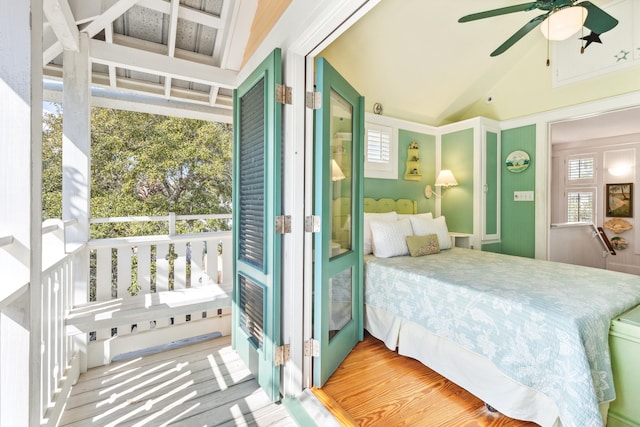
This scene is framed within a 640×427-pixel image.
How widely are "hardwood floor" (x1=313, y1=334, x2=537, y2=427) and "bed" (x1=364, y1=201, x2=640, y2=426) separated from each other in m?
0.09

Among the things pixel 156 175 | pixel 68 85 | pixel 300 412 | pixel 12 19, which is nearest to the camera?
pixel 12 19

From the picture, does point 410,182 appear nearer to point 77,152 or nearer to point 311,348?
point 311,348

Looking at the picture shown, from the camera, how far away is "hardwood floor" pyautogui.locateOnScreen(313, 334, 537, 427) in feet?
5.67

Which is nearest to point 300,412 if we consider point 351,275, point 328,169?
point 351,275

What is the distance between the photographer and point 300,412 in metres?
1.78

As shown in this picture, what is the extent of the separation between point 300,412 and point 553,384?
1.36 meters

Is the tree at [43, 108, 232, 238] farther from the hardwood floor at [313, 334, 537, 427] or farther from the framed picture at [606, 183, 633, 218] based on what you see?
the framed picture at [606, 183, 633, 218]

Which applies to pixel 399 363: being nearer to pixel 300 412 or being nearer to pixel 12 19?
pixel 300 412

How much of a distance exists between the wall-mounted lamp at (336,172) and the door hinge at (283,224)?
48 centimetres

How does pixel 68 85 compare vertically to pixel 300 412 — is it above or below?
above

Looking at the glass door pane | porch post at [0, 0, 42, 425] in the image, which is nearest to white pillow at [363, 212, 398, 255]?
the glass door pane

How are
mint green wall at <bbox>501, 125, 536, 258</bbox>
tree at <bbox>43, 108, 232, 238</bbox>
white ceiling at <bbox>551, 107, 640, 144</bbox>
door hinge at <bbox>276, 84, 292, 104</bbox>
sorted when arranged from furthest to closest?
1. tree at <bbox>43, 108, 232, 238</bbox>
2. white ceiling at <bbox>551, 107, 640, 144</bbox>
3. mint green wall at <bbox>501, 125, 536, 258</bbox>
4. door hinge at <bbox>276, 84, 292, 104</bbox>

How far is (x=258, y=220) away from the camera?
6.97ft

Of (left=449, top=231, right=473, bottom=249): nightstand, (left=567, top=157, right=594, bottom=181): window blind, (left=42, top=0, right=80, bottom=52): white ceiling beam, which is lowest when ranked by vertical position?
(left=449, top=231, right=473, bottom=249): nightstand
